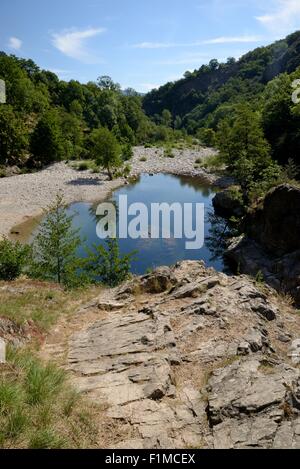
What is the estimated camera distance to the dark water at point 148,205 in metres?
28.8

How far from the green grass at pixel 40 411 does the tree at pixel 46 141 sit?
57087 mm

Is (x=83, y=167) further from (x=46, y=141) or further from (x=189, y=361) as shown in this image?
(x=189, y=361)

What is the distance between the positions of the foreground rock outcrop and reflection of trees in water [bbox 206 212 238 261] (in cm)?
1639

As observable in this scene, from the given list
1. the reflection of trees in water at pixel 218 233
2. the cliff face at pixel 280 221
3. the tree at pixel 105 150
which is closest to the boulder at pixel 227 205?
the reflection of trees in water at pixel 218 233

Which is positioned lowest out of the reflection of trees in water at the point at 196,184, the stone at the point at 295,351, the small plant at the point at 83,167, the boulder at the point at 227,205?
the stone at the point at 295,351

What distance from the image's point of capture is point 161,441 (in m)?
6.48

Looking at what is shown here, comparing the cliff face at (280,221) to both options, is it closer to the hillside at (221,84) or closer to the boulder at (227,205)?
the boulder at (227,205)

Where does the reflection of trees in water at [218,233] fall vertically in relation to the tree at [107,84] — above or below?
below

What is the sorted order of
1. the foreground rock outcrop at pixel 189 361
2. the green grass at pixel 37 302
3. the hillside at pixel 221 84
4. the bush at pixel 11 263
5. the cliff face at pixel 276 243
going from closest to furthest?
the foreground rock outcrop at pixel 189 361
the green grass at pixel 37 302
the bush at pixel 11 263
the cliff face at pixel 276 243
the hillside at pixel 221 84

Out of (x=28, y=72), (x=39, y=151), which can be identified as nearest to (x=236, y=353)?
(x=39, y=151)

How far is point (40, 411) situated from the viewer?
6340mm

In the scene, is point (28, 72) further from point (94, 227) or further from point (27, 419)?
point (27, 419)

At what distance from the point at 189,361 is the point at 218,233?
26.0 meters

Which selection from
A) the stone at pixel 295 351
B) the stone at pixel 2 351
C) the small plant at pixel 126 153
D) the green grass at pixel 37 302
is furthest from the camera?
the small plant at pixel 126 153
